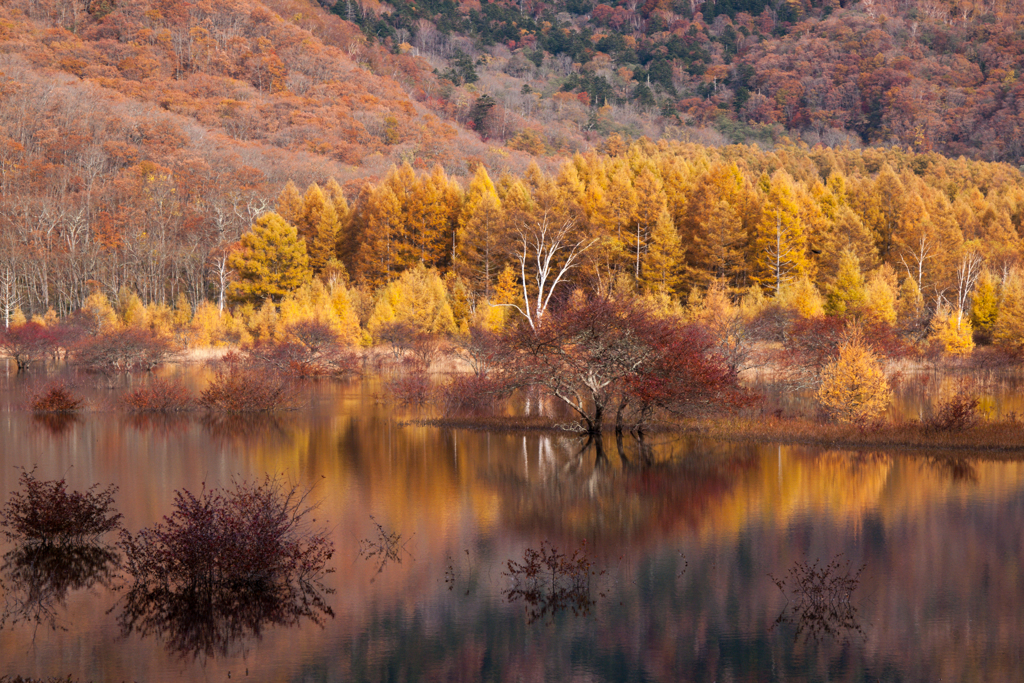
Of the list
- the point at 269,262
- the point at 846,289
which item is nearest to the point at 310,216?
the point at 269,262

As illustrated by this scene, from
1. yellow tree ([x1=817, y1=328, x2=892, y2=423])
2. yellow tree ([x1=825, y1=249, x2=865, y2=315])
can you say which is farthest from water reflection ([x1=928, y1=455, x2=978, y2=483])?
yellow tree ([x1=825, y1=249, x2=865, y2=315])

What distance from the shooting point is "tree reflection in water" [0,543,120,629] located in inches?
430

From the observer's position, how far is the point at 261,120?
12006cm

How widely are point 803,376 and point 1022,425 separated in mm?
10933

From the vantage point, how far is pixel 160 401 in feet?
99.2

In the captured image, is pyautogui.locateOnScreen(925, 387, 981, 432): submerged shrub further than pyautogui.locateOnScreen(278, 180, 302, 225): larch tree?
No

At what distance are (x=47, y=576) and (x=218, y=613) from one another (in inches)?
124

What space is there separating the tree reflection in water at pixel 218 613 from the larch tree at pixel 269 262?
188 feet

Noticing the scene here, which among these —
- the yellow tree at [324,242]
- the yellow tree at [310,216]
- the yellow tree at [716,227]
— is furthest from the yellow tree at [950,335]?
the yellow tree at [310,216]

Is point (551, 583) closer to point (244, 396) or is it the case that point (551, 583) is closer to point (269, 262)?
point (244, 396)

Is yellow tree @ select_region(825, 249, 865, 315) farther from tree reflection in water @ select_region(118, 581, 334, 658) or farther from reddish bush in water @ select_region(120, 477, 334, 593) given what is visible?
tree reflection in water @ select_region(118, 581, 334, 658)

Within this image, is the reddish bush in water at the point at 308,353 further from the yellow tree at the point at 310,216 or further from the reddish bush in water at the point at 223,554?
the reddish bush in water at the point at 223,554

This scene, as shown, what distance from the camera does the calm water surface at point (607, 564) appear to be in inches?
368

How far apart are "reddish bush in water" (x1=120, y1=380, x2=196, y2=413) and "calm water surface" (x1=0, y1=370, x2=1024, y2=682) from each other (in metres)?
7.31
